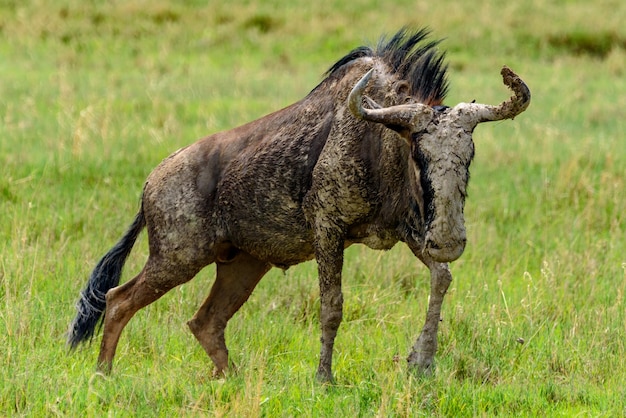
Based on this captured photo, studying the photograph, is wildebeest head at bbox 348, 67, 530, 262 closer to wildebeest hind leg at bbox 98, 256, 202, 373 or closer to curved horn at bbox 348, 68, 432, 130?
curved horn at bbox 348, 68, 432, 130

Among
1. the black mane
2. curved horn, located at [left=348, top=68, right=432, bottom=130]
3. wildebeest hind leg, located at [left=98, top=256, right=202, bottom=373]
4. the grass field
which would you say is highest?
the black mane

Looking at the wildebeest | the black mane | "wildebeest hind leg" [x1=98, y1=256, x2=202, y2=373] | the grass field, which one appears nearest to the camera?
the wildebeest

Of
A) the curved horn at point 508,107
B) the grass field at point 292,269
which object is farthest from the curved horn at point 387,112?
A: the grass field at point 292,269

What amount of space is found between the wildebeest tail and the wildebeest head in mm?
2149

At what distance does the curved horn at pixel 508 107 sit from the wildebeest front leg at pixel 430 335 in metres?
0.88

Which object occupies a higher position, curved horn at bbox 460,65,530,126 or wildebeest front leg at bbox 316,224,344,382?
curved horn at bbox 460,65,530,126

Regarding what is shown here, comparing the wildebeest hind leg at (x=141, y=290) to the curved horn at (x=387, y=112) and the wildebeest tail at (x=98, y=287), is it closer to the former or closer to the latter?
the wildebeest tail at (x=98, y=287)

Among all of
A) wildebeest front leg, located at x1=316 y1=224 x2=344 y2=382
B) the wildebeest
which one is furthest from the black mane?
wildebeest front leg, located at x1=316 y1=224 x2=344 y2=382

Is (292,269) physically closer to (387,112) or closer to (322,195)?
(322,195)

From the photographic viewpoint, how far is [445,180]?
16.7ft

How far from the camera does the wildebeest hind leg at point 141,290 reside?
6.22 metres

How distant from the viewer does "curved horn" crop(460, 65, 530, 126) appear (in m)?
5.19

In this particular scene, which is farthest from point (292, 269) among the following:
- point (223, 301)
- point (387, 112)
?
point (387, 112)

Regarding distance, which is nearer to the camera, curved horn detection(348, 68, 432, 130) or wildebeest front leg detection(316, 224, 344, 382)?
curved horn detection(348, 68, 432, 130)
